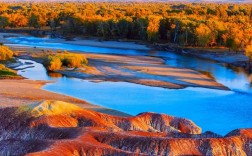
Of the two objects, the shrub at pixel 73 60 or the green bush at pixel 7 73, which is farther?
the shrub at pixel 73 60

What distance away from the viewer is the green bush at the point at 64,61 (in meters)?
71.2

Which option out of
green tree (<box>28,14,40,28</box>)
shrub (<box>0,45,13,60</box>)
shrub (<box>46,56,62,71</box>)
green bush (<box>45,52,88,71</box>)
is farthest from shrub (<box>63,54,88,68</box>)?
green tree (<box>28,14,40,28</box>)

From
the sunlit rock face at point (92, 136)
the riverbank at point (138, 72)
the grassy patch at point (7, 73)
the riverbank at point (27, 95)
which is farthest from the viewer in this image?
the grassy patch at point (7, 73)

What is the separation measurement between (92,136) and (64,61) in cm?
4968

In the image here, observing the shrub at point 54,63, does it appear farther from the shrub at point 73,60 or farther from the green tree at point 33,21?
the green tree at point 33,21

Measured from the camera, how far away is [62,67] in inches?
2849

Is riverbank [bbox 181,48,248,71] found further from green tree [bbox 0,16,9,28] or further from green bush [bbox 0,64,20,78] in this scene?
green tree [bbox 0,16,9,28]

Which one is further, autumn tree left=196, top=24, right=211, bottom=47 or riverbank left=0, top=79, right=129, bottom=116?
autumn tree left=196, top=24, right=211, bottom=47

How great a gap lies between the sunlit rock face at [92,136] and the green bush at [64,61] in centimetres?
4113

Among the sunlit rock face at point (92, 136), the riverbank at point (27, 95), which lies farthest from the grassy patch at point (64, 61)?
the sunlit rock face at point (92, 136)

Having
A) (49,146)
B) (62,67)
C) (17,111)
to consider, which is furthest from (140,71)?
(49,146)

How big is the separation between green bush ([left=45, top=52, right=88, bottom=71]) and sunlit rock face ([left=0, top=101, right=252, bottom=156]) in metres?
41.1

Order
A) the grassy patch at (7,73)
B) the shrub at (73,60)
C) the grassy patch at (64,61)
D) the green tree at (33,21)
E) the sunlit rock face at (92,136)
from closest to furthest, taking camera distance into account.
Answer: the sunlit rock face at (92,136), the grassy patch at (7,73), the grassy patch at (64,61), the shrub at (73,60), the green tree at (33,21)

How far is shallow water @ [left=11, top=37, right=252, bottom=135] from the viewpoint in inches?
1731
